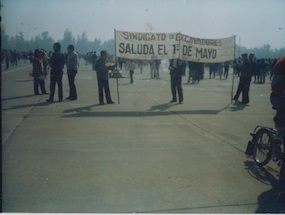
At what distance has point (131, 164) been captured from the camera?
17.6 ft

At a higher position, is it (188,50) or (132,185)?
(188,50)

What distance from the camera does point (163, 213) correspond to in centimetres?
372

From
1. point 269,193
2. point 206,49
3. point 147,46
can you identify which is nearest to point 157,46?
point 147,46

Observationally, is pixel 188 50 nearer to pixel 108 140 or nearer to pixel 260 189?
pixel 108 140

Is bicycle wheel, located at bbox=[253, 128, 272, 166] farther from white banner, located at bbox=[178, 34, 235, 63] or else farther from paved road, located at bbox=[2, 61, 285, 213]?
white banner, located at bbox=[178, 34, 235, 63]

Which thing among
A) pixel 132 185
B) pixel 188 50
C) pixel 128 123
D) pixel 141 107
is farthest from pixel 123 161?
pixel 188 50

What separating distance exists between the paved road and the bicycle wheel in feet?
0.50

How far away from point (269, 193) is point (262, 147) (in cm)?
125

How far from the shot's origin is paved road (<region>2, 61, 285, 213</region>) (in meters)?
3.99

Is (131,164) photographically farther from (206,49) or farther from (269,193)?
(206,49)

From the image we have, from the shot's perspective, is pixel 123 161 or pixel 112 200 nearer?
pixel 112 200

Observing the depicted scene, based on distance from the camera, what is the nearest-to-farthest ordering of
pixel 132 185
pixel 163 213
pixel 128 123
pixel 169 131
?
pixel 163 213 → pixel 132 185 → pixel 169 131 → pixel 128 123

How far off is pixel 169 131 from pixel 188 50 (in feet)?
16.9

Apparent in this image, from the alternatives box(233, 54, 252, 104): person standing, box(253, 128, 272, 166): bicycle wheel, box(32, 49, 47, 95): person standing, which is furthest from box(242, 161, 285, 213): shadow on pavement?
box(32, 49, 47, 95): person standing
